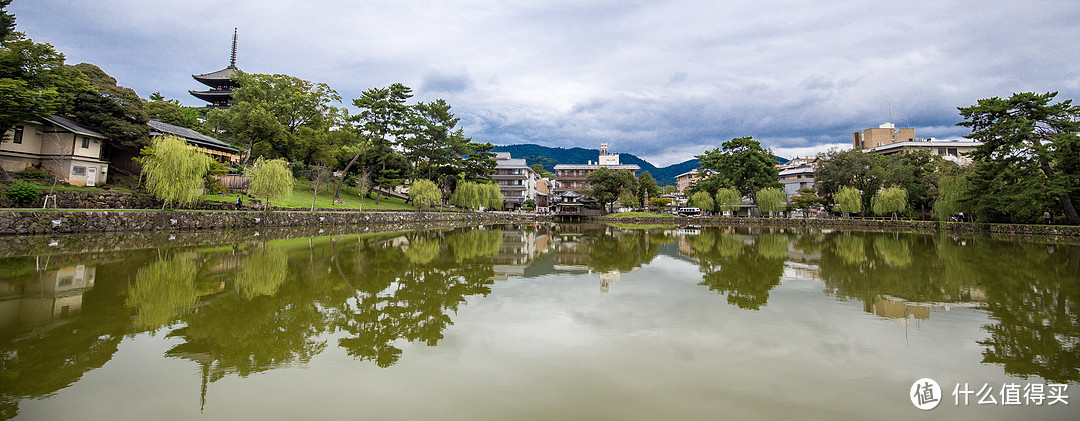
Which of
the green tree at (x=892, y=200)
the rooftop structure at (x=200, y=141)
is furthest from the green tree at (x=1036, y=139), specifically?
the rooftop structure at (x=200, y=141)

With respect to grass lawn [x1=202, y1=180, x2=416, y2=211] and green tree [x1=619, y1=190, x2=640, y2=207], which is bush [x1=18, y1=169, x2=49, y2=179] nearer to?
grass lawn [x1=202, y1=180, x2=416, y2=211]

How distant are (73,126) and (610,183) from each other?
50.0m

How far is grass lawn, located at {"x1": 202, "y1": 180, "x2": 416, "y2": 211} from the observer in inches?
1145

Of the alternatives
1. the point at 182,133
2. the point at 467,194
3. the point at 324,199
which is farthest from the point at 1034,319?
the point at 467,194

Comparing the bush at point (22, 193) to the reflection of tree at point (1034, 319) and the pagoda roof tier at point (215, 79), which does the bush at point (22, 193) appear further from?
the pagoda roof tier at point (215, 79)

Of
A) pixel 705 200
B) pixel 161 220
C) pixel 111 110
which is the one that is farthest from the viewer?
pixel 705 200

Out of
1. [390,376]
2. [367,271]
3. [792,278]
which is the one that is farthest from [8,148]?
[792,278]

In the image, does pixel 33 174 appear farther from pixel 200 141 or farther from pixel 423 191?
pixel 423 191

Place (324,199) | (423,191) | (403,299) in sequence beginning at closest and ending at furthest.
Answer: (403,299)
(324,199)
(423,191)

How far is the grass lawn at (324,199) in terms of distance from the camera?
29.1 metres

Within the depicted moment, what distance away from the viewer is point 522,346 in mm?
4734

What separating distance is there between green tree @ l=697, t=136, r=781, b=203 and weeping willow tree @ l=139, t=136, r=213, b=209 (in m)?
48.9

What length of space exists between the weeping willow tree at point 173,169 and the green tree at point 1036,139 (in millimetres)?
42655

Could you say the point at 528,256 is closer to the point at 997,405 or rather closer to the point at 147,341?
the point at 147,341
